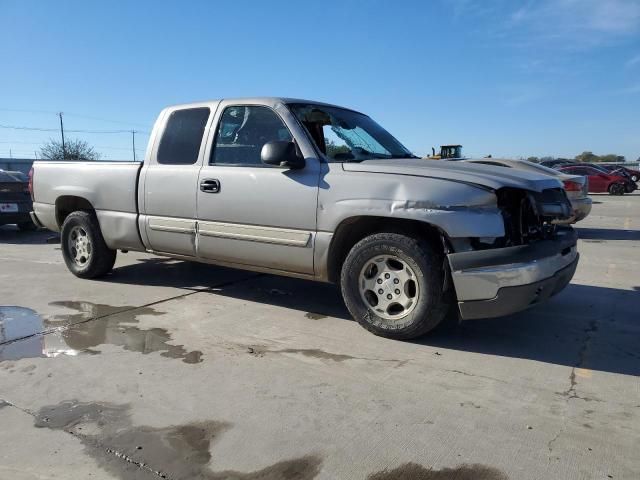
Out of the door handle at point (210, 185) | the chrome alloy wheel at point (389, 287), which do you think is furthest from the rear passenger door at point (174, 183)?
the chrome alloy wheel at point (389, 287)

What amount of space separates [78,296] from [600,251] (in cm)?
790

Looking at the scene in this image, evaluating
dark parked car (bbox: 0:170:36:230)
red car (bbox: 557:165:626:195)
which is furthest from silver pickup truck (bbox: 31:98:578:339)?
red car (bbox: 557:165:626:195)

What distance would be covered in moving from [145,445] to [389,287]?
2148 mm

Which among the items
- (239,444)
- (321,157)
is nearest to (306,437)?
(239,444)

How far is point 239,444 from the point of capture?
108 inches

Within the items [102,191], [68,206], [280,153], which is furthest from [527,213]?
[68,206]

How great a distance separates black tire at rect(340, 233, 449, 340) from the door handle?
151cm

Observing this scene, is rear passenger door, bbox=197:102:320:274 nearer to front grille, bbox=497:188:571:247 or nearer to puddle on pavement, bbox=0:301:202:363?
puddle on pavement, bbox=0:301:202:363

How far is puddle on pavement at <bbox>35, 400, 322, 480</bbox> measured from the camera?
250 cm

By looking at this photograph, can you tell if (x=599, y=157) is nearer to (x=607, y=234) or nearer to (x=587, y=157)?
(x=587, y=157)

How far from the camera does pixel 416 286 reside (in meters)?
4.02

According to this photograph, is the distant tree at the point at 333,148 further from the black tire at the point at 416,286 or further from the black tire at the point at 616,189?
the black tire at the point at 616,189

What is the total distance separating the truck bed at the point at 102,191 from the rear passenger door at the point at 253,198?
106 centimetres

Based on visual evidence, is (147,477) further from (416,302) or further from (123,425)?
(416,302)
